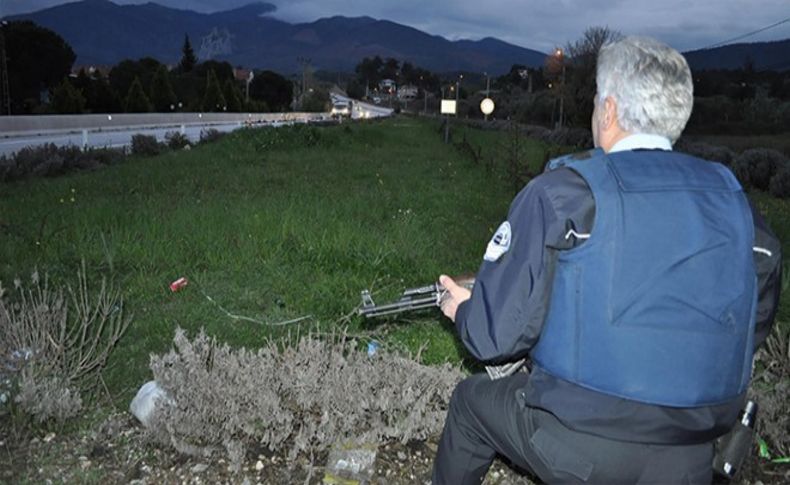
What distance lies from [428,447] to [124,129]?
33702 millimetres

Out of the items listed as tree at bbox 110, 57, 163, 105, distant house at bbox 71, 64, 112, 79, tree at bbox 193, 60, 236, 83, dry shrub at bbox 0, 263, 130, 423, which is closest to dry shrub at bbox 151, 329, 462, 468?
dry shrub at bbox 0, 263, 130, 423

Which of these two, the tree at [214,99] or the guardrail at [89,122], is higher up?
the tree at [214,99]

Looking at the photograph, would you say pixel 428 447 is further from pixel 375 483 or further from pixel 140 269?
pixel 140 269

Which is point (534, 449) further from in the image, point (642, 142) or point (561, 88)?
point (561, 88)

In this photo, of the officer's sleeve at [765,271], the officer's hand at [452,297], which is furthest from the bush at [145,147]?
the officer's sleeve at [765,271]

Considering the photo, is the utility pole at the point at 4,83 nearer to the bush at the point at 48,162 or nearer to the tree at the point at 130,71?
the bush at the point at 48,162

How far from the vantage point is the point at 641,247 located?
1.72 m

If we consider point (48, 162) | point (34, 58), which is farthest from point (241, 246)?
point (34, 58)

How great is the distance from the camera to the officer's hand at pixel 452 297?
2.32 meters

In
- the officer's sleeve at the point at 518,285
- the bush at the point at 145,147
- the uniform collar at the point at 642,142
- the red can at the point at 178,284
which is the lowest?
the red can at the point at 178,284

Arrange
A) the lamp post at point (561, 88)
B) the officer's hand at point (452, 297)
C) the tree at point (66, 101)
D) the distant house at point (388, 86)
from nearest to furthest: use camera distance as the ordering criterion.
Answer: the officer's hand at point (452, 297), the tree at point (66, 101), the lamp post at point (561, 88), the distant house at point (388, 86)

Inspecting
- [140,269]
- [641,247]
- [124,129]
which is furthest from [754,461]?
[124,129]

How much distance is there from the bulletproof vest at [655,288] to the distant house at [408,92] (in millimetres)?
159327

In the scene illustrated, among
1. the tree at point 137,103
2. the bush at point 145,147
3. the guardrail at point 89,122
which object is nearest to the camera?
the bush at point 145,147
